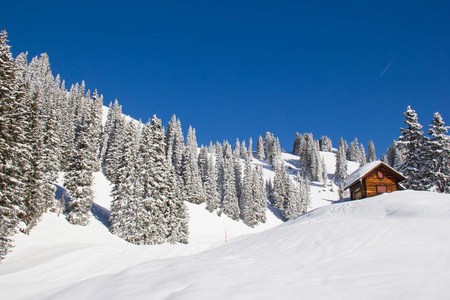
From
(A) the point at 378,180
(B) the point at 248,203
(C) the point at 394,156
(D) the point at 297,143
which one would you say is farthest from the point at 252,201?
(D) the point at 297,143

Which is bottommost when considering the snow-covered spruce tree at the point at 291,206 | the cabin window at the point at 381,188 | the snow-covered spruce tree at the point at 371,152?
the snow-covered spruce tree at the point at 291,206

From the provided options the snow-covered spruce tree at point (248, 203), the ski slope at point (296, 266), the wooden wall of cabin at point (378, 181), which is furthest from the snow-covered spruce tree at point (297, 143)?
the ski slope at point (296, 266)

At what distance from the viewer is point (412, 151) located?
30000mm

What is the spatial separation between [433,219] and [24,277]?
67.8 feet

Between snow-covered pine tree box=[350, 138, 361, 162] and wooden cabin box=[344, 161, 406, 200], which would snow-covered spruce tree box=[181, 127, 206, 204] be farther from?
snow-covered pine tree box=[350, 138, 361, 162]

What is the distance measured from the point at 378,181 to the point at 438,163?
6106 millimetres

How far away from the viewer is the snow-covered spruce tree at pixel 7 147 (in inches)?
741

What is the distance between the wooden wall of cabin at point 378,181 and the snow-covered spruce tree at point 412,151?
Answer: 1.15 m

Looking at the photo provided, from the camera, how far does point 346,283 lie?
6840mm

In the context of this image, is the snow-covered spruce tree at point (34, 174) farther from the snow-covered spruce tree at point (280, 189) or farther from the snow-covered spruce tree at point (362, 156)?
the snow-covered spruce tree at point (362, 156)

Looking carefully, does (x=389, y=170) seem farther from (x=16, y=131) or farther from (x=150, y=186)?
(x=16, y=131)

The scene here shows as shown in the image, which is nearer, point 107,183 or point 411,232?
point 411,232

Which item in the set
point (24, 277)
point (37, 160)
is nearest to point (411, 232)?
point (24, 277)

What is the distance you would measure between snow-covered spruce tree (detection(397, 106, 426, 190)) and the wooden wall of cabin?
1.15m
